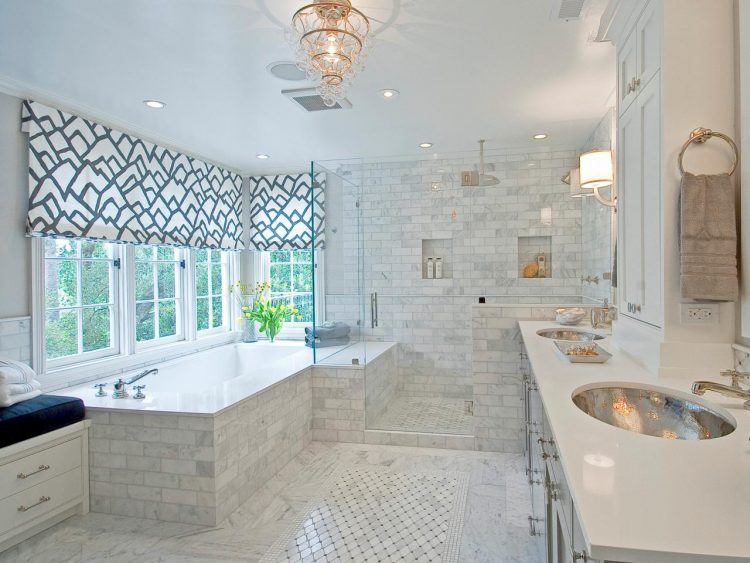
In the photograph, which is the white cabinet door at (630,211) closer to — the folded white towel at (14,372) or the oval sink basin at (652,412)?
the oval sink basin at (652,412)

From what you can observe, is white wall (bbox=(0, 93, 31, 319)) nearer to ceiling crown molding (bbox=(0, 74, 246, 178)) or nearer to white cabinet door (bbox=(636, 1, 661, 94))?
ceiling crown molding (bbox=(0, 74, 246, 178))

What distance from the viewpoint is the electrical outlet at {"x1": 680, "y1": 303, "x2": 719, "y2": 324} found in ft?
5.64

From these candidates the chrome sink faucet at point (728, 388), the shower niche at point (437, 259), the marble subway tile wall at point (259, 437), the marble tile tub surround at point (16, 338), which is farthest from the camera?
the shower niche at point (437, 259)

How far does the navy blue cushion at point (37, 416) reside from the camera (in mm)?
2426

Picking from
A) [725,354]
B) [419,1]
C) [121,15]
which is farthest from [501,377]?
[121,15]

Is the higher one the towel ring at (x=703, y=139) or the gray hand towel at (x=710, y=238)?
the towel ring at (x=703, y=139)

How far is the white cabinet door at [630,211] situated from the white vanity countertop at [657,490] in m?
0.84

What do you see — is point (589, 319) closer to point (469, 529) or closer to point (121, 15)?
point (469, 529)

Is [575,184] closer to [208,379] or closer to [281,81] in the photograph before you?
[281,81]

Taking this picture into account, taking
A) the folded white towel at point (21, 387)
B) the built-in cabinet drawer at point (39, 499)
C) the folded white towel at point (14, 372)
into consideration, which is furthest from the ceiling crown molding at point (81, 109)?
the built-in cabinet drawer at point (39, 499)

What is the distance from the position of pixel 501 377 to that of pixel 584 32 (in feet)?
7.77

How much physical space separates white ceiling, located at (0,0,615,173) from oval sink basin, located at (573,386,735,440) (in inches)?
69.6

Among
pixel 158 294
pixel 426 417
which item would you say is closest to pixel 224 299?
pixel 158 294

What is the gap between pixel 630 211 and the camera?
223 cm
